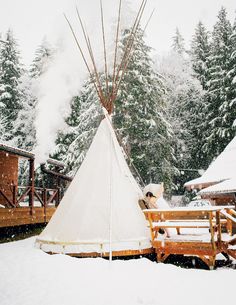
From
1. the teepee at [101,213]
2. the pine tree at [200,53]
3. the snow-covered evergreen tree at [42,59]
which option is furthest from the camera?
the pine tree at [200,53]

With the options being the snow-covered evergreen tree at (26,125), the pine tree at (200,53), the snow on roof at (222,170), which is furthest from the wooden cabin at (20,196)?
the pine tree at (200,53)

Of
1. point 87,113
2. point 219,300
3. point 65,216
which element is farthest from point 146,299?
point 87,113

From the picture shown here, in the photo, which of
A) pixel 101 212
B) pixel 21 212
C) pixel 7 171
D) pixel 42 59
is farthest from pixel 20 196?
pixel 42 59

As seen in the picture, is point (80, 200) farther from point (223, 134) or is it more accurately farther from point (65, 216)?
point (223, 134)

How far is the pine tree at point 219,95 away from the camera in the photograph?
2684cm

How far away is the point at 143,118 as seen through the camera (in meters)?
22.7

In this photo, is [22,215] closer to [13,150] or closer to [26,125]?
[13,150]

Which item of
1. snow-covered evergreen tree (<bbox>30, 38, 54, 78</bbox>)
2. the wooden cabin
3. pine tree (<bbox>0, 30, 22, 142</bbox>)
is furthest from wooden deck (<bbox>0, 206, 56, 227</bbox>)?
pine tree (<bbox>0, 30, 22, 142</bbox>)

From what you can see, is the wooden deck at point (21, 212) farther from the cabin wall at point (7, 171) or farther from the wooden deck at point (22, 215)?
the cabin wall at point (7, 171)

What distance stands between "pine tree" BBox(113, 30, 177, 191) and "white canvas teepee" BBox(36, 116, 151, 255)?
13529 mm

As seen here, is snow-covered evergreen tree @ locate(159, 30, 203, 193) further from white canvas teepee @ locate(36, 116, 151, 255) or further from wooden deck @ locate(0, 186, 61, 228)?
white canvas teepee @ locate(36, 116, 151, 255)

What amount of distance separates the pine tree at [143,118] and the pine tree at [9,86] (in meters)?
13.7

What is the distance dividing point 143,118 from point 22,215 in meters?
12.5

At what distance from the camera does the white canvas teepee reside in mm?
7020
